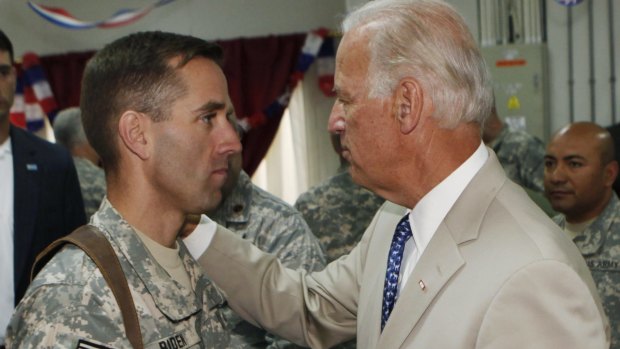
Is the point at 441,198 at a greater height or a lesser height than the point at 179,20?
lesser

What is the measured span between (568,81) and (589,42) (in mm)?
313

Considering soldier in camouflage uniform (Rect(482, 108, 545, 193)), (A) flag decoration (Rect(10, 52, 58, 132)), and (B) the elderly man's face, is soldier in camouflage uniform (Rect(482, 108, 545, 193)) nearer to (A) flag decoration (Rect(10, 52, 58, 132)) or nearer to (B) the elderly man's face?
(B) the elderly man's face

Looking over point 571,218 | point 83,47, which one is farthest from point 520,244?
point 83,47

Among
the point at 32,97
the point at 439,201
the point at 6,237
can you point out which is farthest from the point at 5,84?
the point at 32,97

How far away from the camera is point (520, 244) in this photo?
1516mm

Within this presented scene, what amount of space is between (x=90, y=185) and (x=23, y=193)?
43.1 inches

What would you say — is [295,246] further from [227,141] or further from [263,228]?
[227,141]

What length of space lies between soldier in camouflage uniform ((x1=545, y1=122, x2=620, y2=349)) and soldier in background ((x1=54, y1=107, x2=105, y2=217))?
221 cm

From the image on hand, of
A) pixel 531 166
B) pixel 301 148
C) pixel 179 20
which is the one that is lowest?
pixel 301 148

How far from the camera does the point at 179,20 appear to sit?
7.27 metres

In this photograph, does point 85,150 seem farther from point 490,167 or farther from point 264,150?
point 490,167

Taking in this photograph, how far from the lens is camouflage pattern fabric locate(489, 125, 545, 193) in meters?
4.81

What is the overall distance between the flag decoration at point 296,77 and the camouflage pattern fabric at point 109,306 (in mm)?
5243

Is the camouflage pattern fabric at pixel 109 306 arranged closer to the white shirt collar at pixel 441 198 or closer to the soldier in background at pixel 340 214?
the white shirt collar at pixel 441 198
